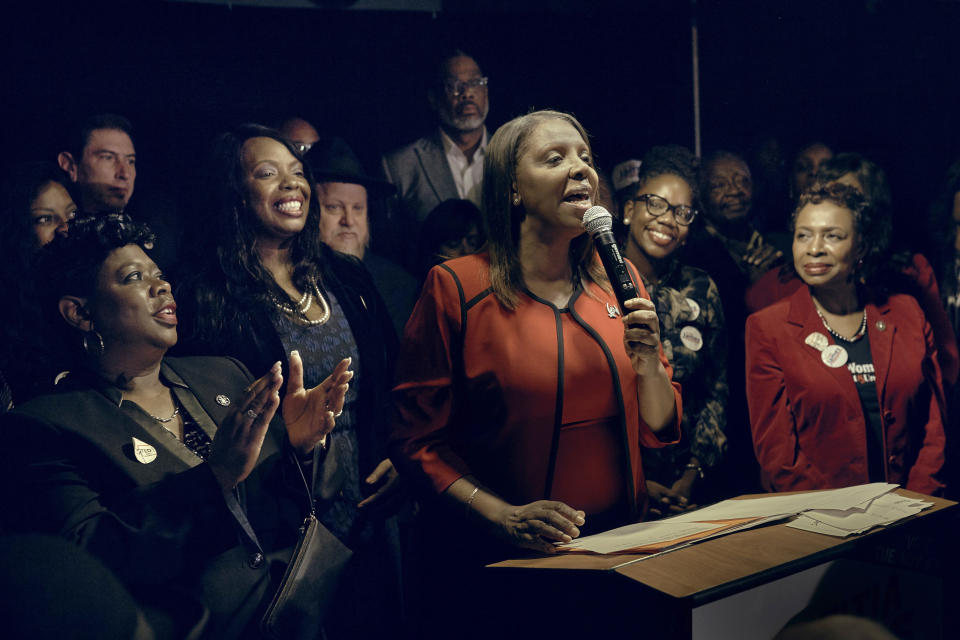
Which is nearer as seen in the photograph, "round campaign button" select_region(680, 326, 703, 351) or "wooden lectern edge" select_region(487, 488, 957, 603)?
"wooden lectern edge" select_region(487, 488, 957, 603)

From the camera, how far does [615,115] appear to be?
125 inches

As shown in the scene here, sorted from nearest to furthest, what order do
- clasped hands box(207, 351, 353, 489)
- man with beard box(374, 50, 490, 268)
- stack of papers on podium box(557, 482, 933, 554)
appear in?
1. stack of papers on podium box(557, 482, 933, 554)
2. clasped hands box(207, 351, 353, 489)
3. man with beard box(374, 50, 490, 268)

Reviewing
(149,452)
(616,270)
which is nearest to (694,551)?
(616,270)

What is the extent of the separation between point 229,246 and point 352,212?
461mm

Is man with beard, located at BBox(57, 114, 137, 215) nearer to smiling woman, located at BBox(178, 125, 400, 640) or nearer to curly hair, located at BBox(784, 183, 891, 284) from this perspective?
smiling woman, located at BBox(178, 125, 400, 640)

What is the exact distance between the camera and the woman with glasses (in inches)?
124

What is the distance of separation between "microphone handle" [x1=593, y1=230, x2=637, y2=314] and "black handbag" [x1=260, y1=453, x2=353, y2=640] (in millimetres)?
1256

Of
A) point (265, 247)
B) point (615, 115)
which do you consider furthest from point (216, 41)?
point (615, 115)

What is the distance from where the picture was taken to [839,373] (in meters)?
3.26

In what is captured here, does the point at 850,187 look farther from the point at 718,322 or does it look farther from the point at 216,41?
the point at 216,41

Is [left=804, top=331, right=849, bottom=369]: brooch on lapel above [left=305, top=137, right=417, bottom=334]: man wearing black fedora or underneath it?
underneath

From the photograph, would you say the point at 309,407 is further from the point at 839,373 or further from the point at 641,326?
the point at 839,373

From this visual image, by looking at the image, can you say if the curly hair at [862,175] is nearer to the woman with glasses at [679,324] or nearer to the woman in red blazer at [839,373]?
the woman in red blazer at [839,373]

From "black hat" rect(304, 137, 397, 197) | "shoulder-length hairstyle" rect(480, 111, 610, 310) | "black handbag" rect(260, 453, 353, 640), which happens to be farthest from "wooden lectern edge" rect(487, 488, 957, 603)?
"black hat" rect(304, 137, 397, 197)
